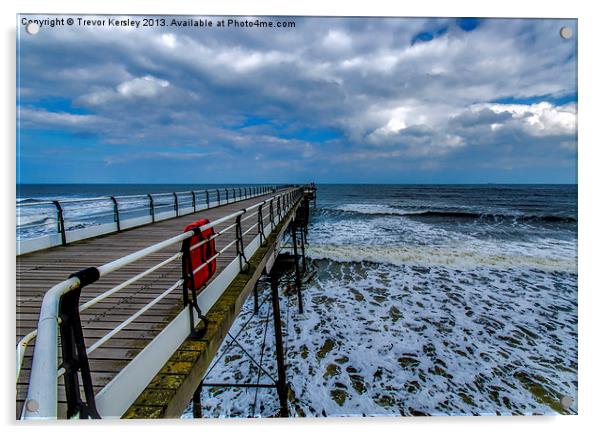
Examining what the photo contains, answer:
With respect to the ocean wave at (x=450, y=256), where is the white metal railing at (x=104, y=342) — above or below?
above

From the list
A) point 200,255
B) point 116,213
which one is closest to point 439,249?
point 116,213

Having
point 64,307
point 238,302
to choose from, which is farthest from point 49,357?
point 238,302

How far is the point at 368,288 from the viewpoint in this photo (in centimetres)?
1161

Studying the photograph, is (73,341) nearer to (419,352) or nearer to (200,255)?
(200,255)

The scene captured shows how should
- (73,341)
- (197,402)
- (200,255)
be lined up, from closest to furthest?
(73,341), (200,255), (197,402)

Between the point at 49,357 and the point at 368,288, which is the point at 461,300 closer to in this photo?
the point at 368,288

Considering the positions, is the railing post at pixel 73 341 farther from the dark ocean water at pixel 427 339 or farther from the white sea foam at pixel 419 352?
the white sea foam at pixel 419 352

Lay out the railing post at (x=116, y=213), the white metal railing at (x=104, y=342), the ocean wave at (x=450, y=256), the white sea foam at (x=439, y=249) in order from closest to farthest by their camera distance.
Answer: the white metal railing at (x=104, y=342) → the railing post at (x=116, y=213) → the ocean wave at (x=450, y=256) → the white sea foam at (x=439, y=249)

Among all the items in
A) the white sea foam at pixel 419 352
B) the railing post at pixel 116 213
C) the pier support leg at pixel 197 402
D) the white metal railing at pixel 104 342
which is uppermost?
the railing post at pixel 116 213

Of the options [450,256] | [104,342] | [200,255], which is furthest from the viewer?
[450,256]

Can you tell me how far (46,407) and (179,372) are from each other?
1058 millimetres

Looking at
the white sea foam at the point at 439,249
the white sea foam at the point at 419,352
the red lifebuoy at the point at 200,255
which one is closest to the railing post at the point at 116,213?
the white sea foam at the point at 419,352

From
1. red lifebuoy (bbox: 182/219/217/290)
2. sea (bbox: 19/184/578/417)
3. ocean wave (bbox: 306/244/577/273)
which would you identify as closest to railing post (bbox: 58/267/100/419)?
red lifebuoy (bbox: 182/219/217/290)

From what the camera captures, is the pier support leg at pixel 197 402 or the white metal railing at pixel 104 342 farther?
the pier support leg at pixel 197 402
